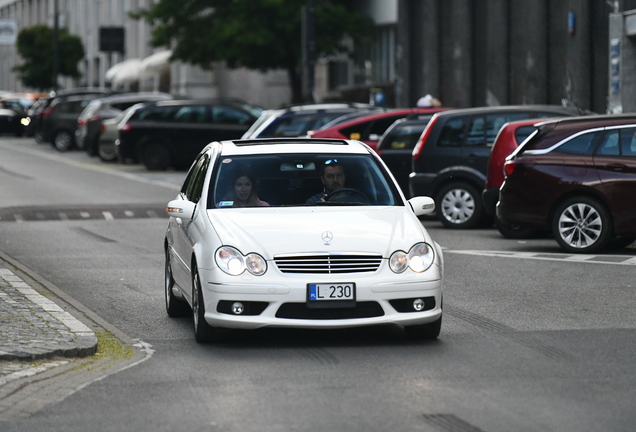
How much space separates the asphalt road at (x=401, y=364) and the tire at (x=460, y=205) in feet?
10.5

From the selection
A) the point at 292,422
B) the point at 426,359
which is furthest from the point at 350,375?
the point at 292,422

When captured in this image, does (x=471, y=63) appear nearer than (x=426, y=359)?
No

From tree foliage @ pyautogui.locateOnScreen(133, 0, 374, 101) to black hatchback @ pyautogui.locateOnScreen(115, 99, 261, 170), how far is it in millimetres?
7746

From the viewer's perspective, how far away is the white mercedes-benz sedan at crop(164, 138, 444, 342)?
27.9ft

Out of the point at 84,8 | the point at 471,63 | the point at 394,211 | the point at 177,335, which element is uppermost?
the point at 84,8

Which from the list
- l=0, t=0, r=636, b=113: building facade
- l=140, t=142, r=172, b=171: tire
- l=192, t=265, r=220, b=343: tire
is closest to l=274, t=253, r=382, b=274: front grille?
l=192, t=265, r=220, b=343: tire

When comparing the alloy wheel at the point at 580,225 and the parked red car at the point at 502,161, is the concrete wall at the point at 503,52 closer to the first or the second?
the parked red car at the point at 502,161

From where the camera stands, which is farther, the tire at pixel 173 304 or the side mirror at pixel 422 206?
the tire at pixel 173 304

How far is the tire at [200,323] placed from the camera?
8.80 m

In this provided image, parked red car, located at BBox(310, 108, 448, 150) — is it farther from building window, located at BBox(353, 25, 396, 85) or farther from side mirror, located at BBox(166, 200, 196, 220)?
building window, located at BBox(353, 25, 396, 85)

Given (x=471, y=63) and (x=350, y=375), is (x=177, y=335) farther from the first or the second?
(x=471, y=63)

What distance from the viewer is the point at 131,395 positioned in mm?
7164

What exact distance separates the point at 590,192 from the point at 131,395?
8.50 m

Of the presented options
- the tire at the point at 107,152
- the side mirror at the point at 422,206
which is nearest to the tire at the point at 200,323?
the side mirror at the point at 422,206
